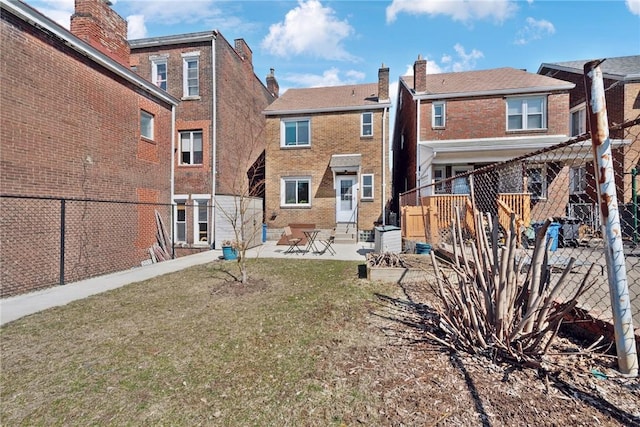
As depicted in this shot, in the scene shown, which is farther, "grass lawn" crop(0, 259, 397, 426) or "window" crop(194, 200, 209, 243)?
"window" crop(194, 200, 209, 243)

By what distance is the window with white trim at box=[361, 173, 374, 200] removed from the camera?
15305 millimetres

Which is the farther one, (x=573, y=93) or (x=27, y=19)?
(x=573, y=93)

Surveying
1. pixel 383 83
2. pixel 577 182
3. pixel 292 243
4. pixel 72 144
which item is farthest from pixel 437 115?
A: pixel 72 144

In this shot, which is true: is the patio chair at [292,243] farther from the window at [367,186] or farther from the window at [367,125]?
the window at [367,125]

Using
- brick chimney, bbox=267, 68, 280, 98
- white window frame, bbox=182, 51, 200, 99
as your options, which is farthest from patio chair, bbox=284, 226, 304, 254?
brick chimney, bbox=267, 68, 280, 98

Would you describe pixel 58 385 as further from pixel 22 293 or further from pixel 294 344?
pixel 22 293

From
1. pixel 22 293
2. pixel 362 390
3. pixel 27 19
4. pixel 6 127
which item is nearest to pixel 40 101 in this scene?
pixel 6 127

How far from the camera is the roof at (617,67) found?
1449cm

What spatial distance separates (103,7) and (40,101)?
5340 mm

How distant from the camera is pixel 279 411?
232 centimetres

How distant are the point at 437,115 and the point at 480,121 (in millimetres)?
2058

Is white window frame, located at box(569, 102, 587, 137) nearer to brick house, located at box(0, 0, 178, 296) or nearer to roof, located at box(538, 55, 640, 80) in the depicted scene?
roof, located at box(538, 55, 640, 80)

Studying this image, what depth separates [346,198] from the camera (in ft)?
51.0

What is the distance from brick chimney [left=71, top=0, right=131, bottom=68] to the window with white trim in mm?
11243
